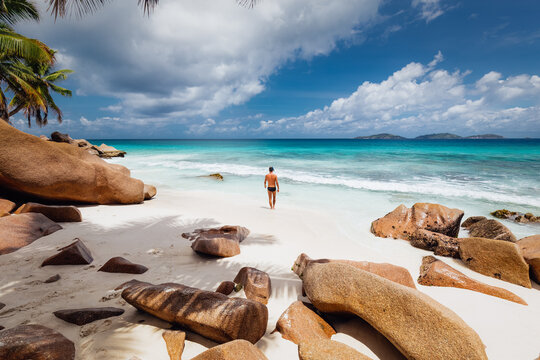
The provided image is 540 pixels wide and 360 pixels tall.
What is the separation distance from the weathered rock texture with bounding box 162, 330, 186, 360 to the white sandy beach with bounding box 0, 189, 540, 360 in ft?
0.17

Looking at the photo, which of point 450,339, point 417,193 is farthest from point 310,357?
point 417,193

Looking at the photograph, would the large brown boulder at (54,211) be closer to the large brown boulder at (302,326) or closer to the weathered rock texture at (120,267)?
the weathered rock texture at (120,267)

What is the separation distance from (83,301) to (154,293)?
1005 mm

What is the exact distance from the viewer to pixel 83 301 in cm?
259

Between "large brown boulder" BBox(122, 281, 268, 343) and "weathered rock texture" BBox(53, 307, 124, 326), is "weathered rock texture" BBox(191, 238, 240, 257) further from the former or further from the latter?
"weathered rock texture" BBox(53, 307, 124, 326)

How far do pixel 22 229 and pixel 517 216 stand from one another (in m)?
13.6

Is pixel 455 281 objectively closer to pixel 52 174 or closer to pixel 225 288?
pixel 225 288

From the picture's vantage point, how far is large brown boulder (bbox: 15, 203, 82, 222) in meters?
4.92

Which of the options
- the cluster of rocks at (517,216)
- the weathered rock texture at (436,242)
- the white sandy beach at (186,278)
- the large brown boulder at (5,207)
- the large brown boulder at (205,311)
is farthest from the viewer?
the cluster of rocks at (517,216)

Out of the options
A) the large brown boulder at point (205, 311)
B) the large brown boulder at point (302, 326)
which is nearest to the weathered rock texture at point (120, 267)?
the large brown boulder at point (205, 311)

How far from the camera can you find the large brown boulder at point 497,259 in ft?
12.2

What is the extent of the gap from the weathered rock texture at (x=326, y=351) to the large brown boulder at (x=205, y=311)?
456 millimetres

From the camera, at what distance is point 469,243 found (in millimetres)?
4363

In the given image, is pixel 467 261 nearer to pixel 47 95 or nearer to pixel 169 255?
pixel 169 255
